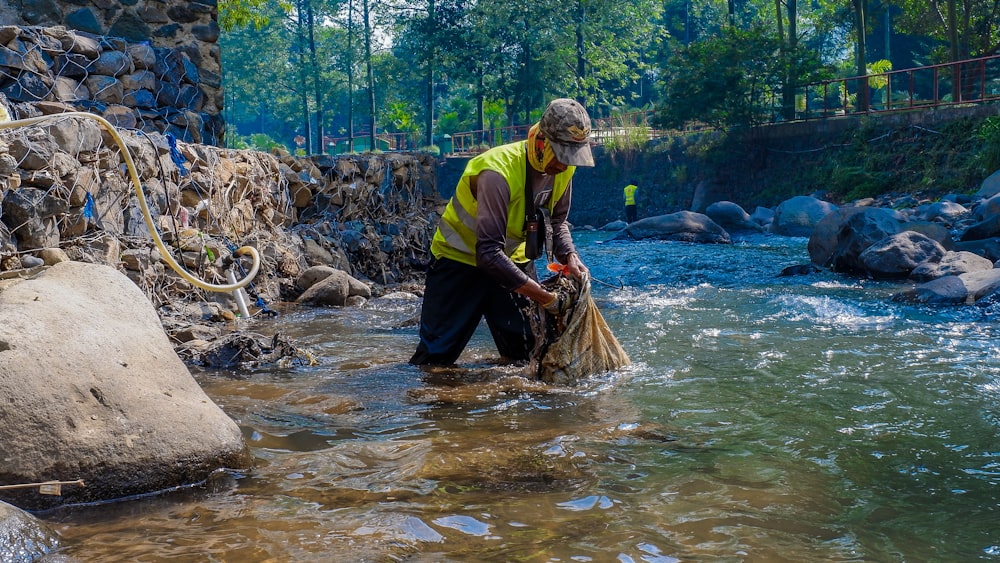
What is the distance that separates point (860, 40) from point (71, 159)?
22683 millimetres

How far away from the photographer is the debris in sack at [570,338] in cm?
510

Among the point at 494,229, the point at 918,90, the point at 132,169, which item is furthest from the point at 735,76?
the point at 132,169

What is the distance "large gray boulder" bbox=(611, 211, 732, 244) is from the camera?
58.3 ft

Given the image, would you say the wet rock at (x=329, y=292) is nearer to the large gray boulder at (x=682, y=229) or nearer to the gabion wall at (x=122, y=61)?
the gabion wall at (x=122, y=61)

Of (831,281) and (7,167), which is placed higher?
(7,167)

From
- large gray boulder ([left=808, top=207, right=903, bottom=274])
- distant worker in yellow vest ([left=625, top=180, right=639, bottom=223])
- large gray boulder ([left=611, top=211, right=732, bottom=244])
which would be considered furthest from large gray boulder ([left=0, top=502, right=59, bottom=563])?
distant worker in yellow vest ([left=625, top=180, right=639, bottom=223])

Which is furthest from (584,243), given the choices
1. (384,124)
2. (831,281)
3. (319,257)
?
(384,124)

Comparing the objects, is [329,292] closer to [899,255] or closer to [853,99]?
[899,255]

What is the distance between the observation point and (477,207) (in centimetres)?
475

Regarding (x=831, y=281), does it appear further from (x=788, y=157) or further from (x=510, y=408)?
(x=788, y=157)

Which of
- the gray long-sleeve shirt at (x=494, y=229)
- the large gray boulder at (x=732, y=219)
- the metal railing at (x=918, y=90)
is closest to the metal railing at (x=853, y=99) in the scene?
the metal railing at (x=918, y=90)

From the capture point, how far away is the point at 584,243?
65.1 feet

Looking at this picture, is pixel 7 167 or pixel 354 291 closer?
pixel 7 167

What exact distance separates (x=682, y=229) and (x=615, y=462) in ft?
48.7
